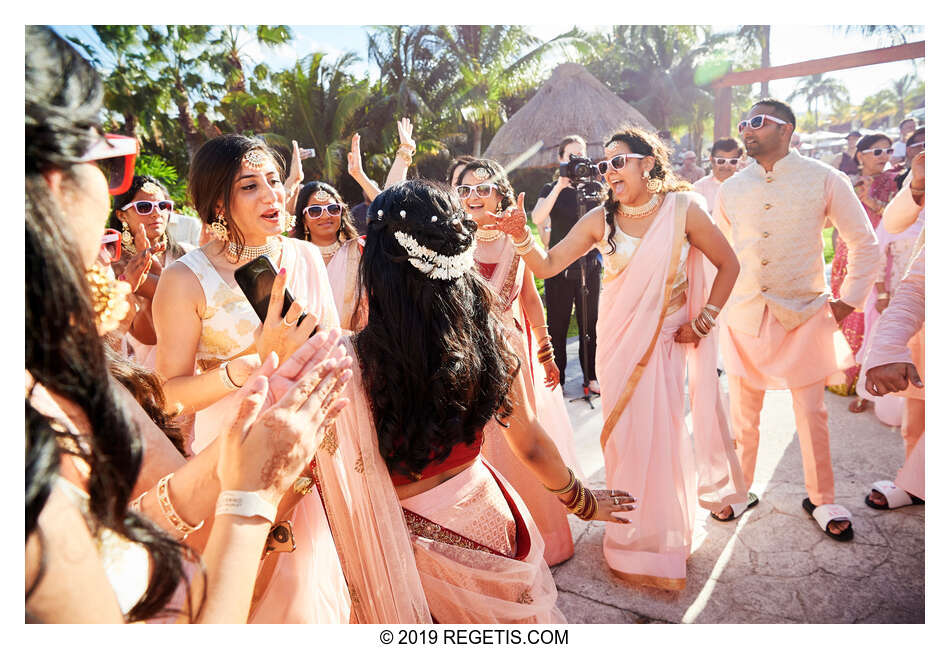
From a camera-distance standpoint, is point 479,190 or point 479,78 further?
point 479,78

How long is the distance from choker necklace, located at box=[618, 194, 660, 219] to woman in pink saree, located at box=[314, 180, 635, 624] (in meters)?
1.20

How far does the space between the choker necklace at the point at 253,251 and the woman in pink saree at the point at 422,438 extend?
0.65 meters

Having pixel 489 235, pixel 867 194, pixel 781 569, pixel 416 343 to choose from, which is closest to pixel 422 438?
pixel 416 343

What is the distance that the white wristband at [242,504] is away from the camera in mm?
925

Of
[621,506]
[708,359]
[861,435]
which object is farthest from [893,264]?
[621,506]

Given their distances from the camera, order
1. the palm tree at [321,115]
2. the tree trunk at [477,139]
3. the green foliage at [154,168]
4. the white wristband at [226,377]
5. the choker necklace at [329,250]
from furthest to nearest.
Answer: the tree trunk at [477,139]
the palm tree at [321,115]
the green foliage at [154,168]
the choker necklace at [329,250]
the white wristband at [226,377]

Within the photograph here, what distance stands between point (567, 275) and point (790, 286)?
1.91 meters

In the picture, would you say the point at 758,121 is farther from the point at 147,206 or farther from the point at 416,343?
the point at 147,206

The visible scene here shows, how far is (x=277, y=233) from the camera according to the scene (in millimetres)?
1831

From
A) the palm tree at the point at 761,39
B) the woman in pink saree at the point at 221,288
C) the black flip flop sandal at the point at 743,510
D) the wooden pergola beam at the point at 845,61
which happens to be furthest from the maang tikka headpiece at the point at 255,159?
the black flip flop sandal at the point at 743,510

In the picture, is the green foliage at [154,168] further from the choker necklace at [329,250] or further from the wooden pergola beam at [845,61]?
the wooden pergola beam at [845,61]

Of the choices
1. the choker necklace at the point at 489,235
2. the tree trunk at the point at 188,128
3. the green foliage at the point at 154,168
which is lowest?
the choker necklace at the point at 489,235

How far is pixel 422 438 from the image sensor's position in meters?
1.28
